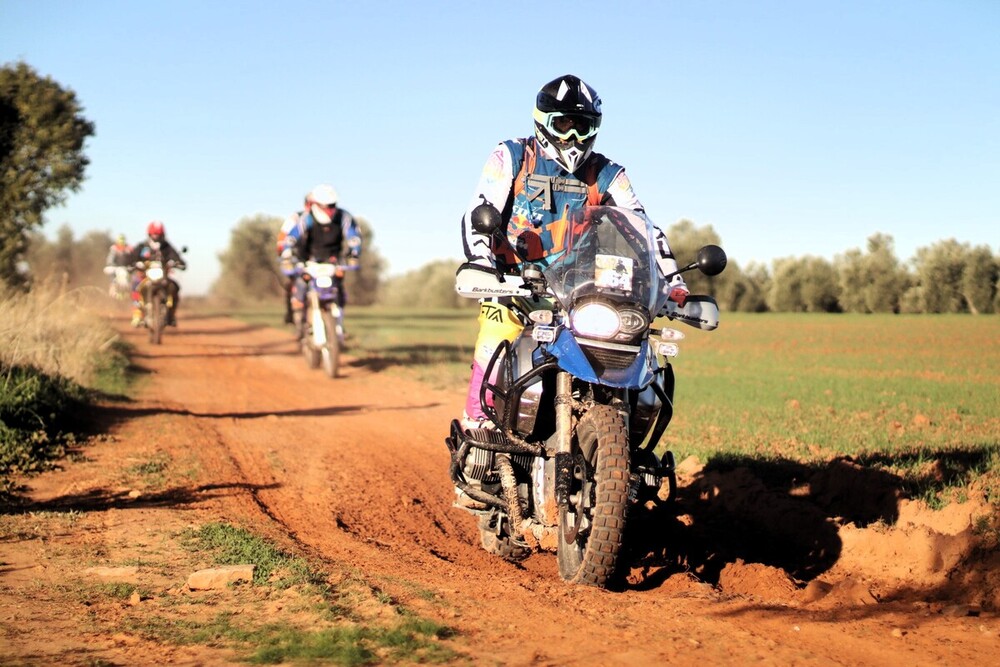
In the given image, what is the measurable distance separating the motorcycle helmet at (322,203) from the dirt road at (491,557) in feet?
20.4

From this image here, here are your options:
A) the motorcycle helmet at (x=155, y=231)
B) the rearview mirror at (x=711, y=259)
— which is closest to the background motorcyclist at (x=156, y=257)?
the motorcycle helmet at (x=155, y=231)

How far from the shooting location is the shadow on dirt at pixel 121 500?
22.0ft

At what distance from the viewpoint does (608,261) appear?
521cm

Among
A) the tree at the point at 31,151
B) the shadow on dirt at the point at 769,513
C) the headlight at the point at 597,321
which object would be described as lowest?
the shadow on dirt at the point at 769,513

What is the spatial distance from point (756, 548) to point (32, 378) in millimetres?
7041

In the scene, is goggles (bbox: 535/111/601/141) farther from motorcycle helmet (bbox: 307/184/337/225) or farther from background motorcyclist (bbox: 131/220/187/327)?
background motorcyclist (bbox: 131/220/187/327)

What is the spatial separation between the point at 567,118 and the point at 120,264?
56.6 feet

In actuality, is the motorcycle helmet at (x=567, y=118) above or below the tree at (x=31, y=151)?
below

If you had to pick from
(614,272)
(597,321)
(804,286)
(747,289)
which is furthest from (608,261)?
(747,289)

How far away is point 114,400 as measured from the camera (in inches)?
479

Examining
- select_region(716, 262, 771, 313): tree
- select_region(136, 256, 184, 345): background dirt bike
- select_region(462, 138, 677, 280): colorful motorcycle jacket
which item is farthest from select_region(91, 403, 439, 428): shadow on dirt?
select_region(716, 262, 771, 313): tree

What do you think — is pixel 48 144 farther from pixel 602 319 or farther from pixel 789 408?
pixel 602 319

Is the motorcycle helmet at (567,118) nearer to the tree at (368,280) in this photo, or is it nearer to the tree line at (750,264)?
the tree line at (750,264)

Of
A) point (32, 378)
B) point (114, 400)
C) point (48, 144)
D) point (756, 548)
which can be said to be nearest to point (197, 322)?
point (48, 144)
